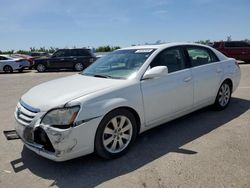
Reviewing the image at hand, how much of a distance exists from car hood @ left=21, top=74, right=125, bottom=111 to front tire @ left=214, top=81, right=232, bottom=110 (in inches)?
105

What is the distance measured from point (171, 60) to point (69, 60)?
15.2m

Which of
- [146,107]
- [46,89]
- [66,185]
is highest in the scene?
[46,89]

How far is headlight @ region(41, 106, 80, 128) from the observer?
11.0 feet

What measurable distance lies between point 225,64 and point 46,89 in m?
3.78

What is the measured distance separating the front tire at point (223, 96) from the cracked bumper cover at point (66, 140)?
3.21 meters

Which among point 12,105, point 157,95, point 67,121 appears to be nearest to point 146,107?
point 157,95

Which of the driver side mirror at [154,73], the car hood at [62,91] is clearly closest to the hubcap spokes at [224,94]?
the driver side mirror at [154,73]

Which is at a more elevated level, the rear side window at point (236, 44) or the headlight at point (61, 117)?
the rear side window at point (236, 44)

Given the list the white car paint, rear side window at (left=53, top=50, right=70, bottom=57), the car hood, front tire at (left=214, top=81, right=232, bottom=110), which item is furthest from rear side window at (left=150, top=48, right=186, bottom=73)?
the white car paint

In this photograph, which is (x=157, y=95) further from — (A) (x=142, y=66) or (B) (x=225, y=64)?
(B) (x=225, y=64)

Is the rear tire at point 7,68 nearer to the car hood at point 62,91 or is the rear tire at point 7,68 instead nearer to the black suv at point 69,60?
the black suv at point 69,60

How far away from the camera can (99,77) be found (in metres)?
4.50

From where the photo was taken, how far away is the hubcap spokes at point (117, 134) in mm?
3802

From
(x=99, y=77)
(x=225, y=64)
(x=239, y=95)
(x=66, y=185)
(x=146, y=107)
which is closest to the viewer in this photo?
(x=66, y=185)
